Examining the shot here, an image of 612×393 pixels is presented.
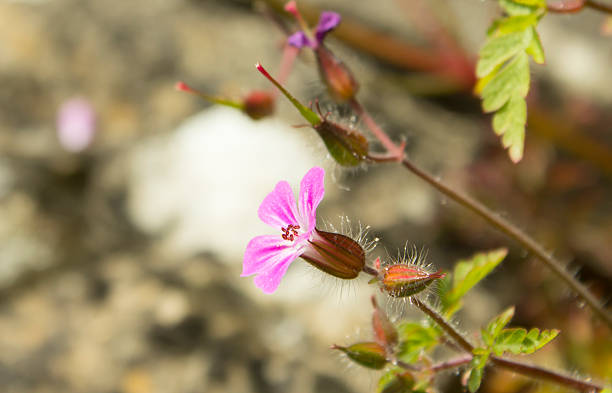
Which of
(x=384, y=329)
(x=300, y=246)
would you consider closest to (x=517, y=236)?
(x=384, y=329)

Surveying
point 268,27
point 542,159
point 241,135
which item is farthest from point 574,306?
point 268,27

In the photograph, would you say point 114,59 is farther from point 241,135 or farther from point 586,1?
point 586,1

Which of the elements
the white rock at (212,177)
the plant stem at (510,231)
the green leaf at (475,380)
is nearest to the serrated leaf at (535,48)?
the plant stem at (510,231)

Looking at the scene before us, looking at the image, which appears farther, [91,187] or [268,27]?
[268,27]

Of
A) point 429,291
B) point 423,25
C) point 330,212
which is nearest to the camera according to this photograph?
point 429,291

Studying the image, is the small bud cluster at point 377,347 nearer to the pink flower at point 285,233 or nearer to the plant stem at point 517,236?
the pink flower at point 285,233

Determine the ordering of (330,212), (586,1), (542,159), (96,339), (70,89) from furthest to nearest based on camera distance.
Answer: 1. (70,89)
2. (542,159)
3. (330,212)
4. (96,339)
5. (586,1)
